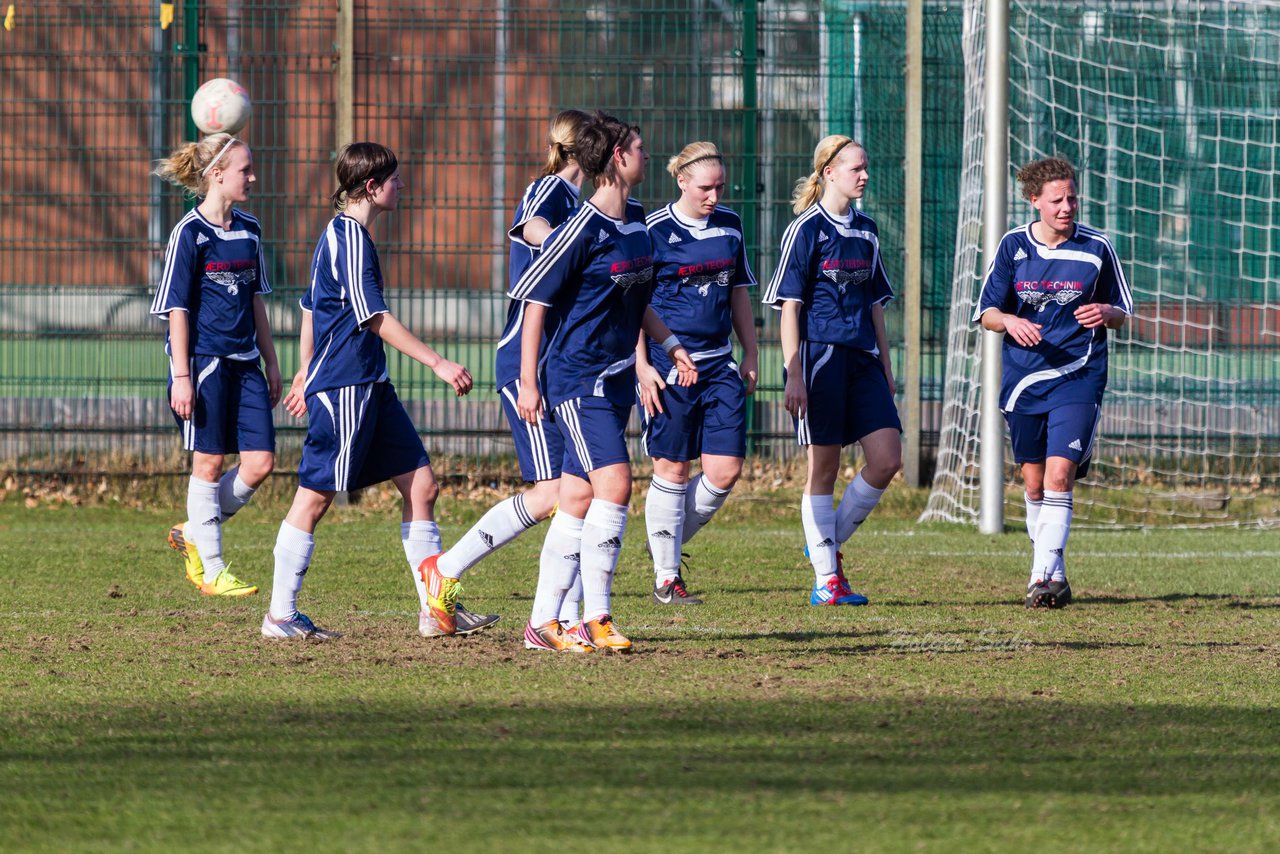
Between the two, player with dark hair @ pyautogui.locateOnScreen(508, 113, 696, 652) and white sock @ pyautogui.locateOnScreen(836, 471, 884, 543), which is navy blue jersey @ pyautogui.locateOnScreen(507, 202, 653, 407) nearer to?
player with dark hair @ pyautogui.locateOnScreen(508, 113, 696, 652)

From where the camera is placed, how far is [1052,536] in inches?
291

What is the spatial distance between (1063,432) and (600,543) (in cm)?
269

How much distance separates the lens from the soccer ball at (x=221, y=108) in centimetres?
1000

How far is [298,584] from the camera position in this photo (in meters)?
6.04

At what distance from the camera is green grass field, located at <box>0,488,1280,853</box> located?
351 centimetres

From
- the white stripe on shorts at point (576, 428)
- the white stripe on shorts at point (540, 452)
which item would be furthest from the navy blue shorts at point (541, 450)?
the white stripe on shorts at point (576, 428)

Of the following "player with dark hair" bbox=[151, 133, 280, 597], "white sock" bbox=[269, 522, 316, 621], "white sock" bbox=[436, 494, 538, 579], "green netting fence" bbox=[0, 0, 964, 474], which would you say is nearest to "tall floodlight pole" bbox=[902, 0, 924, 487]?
"green netting fence" bbox=[0, 0, 964, 474]

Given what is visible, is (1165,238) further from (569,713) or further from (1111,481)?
(569,713)

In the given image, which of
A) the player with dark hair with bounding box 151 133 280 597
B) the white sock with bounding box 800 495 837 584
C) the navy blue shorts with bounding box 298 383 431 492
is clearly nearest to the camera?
the navy blue shorts with bounding box 298 383 431 492

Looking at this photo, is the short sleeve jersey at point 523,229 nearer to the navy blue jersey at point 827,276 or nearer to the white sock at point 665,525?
the white sock at point 665,525

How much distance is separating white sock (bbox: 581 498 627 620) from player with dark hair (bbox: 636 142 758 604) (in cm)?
181

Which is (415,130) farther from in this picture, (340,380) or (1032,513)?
(340,380)

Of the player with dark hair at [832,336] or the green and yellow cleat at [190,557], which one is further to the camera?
the green and yellow cleat at [190,557]

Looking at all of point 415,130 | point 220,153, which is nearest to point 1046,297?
point 220,153
